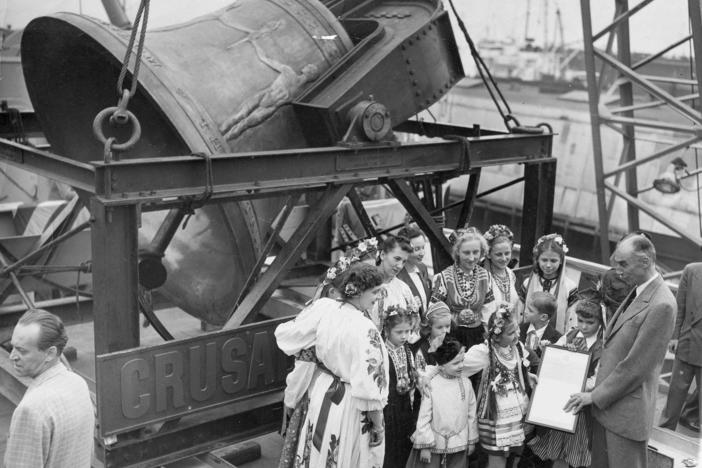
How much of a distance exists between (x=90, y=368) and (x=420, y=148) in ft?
12.0

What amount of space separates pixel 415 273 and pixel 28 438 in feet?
11.4

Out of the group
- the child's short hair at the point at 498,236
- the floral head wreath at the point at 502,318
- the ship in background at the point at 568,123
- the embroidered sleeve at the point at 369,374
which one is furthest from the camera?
the ship in background at the point at 568,123

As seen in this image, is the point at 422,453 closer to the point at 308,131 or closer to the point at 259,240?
the point at 259,240

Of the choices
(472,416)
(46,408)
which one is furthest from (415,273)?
(46,408)

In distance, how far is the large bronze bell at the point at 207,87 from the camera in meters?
6.02

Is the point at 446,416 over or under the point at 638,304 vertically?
under

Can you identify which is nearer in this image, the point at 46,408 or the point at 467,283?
the point at 46,408

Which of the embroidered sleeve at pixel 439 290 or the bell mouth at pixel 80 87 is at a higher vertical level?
the bell mouth at pixel 80 87

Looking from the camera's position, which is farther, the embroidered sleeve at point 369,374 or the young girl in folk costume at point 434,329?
the young girl in folk costume at point 434,329

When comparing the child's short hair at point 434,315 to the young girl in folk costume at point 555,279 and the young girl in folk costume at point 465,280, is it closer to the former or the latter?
the young girl in folk costume at point 465,280

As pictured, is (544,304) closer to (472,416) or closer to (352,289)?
(472,416)

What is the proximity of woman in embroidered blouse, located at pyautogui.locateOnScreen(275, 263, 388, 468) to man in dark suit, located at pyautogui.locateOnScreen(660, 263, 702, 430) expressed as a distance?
10.3 feet

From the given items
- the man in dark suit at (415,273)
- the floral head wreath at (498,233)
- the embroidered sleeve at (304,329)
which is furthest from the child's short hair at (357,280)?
the floral head wreath at (498,233)

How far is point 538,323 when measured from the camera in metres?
5.78
